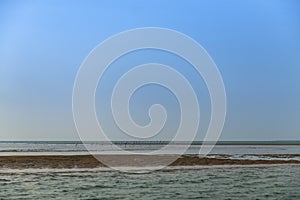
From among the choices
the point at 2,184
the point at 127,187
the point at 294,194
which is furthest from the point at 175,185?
the point at 2,184

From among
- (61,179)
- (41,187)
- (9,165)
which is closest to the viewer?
(41,187)

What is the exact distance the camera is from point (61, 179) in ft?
111

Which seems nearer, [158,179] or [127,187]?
[127,187]

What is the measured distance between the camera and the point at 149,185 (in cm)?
3062

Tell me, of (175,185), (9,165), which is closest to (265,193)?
(175,185)

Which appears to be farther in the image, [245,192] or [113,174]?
[113,174]

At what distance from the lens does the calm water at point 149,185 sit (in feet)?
85.9

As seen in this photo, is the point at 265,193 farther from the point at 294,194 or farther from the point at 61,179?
the point at 61,179

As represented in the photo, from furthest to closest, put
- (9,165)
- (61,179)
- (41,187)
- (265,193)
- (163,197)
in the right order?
(9,165), (61,179), (41,187), (265,193), (163,197)

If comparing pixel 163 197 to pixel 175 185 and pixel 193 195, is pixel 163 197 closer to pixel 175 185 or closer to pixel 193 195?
pixel 193 195

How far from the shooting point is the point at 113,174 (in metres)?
38.5

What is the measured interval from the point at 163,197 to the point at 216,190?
4.33 metres

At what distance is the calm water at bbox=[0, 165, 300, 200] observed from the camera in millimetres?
26188

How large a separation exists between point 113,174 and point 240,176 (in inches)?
A: 408
